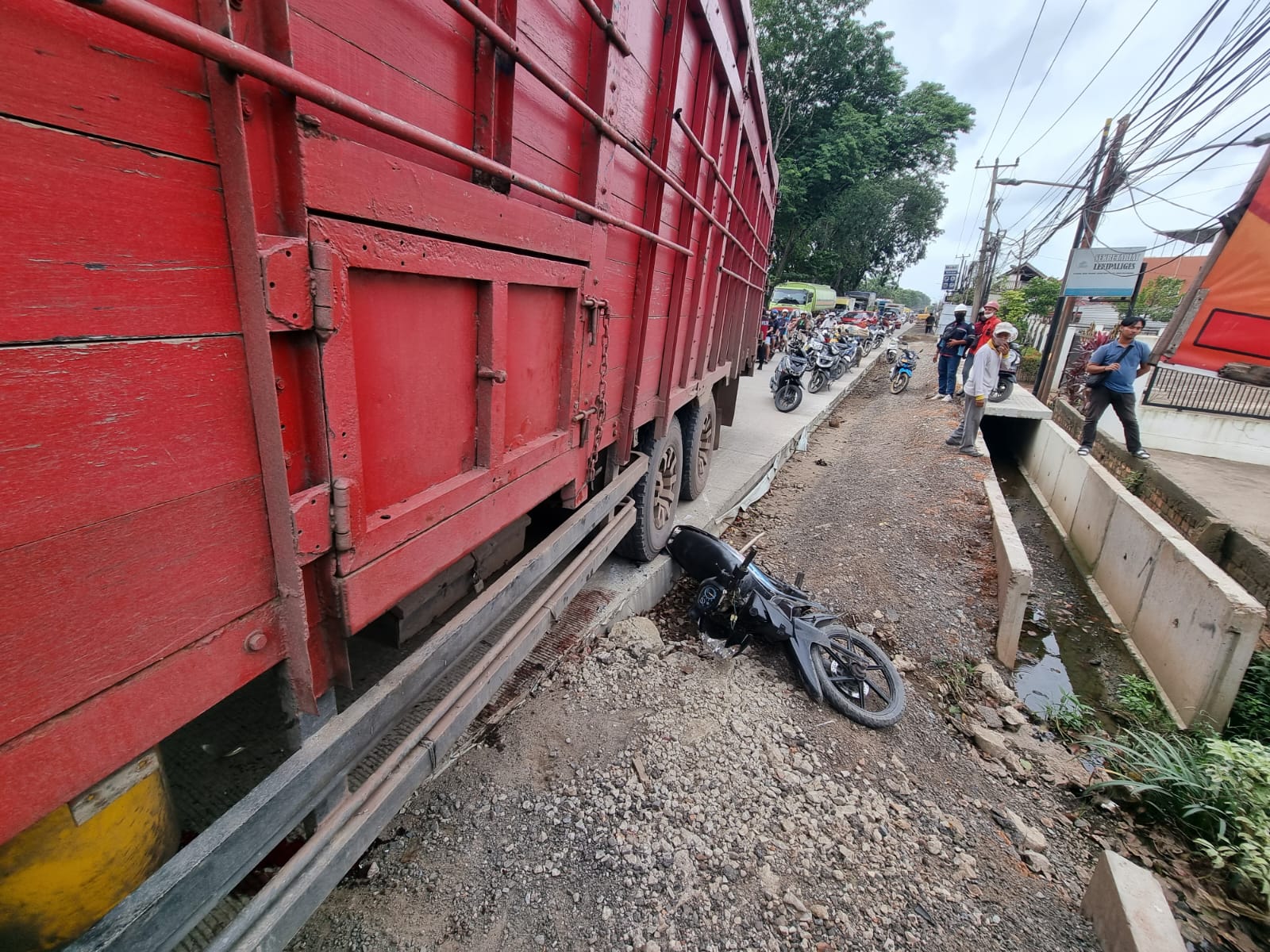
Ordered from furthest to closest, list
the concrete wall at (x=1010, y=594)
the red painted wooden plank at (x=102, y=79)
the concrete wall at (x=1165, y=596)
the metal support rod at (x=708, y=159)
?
the concrete wall at (x=1010, y=594) < the concrete wall at (x=1165, y=596) < the metal support rod at (x=708, y=159) < the red painted wooden plank at (x=102, y=79)

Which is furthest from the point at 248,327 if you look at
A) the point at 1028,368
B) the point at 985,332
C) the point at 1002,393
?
the point at 1028,368

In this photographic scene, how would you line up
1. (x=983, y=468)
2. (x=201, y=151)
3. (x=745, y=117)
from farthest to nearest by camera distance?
(x=983, y=468)
(x=745, y=117)
(x=201, y=151)

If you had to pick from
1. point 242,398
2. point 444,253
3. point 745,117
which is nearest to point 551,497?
point 444,253

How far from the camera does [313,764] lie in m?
1.14

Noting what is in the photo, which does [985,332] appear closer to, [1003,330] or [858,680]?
[1003,330]

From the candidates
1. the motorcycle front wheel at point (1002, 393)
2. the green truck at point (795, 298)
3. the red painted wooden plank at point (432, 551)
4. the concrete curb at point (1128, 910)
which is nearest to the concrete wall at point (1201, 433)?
the motorcycle front wheel at point (1002, 393)

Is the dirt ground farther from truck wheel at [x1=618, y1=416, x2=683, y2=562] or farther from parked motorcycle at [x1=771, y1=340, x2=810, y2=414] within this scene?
parked motorcycle at [x1=771, y1=340, x2=810, y2=414]

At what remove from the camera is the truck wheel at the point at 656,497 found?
3.46 metres

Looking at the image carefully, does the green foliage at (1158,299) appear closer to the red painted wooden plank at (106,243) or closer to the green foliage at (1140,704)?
the green foliage at (1140,704)

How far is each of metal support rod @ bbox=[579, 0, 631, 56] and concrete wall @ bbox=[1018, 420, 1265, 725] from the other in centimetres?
451

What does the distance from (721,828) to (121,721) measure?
190 centimetres

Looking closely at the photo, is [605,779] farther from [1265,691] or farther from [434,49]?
[1265,691]

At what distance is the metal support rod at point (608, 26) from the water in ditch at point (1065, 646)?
4539 mm

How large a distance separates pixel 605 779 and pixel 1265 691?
13.6ft
